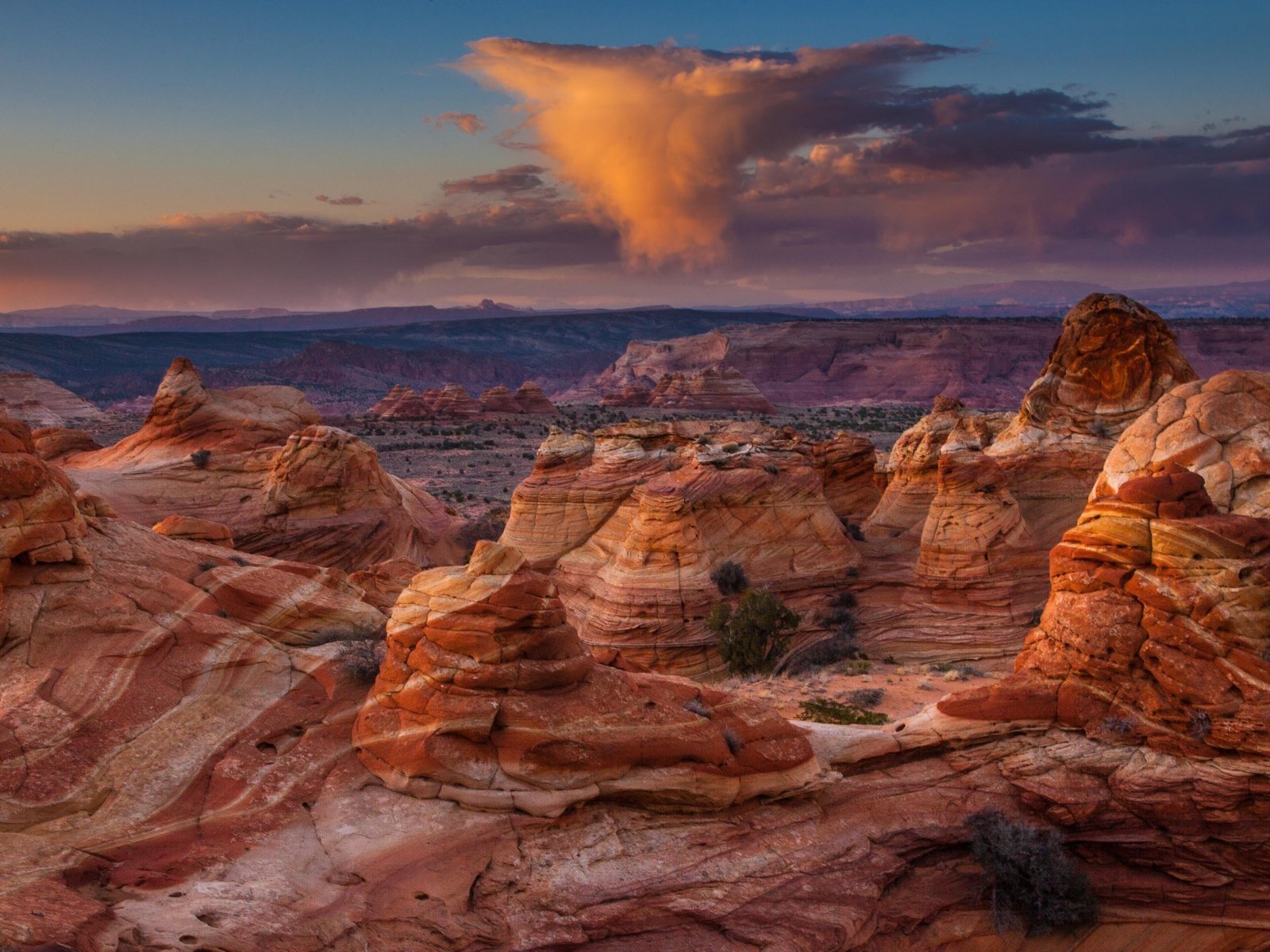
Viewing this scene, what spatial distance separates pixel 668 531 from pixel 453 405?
7370cm

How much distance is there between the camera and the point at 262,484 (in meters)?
28.2

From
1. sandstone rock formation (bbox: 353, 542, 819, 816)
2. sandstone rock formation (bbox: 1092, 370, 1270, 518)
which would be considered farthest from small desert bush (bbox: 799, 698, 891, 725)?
sandstone rock formation (bbox: 1092, 370, 1270, 518)

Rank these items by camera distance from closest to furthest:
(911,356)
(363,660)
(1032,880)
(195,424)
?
1. (1032,880)
2. (363,660)
3. (195,424)
4. (911,356)

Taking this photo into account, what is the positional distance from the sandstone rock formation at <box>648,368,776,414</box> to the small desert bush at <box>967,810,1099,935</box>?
92044mm

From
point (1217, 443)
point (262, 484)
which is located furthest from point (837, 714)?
point (262, 484)

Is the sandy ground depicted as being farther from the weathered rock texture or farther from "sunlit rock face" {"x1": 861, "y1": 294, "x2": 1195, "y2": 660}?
the weathered rock texture

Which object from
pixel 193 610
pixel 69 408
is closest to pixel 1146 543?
pixel 193 610

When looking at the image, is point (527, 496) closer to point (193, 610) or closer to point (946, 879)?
point (193, 610)

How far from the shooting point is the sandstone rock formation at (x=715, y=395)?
102 meters

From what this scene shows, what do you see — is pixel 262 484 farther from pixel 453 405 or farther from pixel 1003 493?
pixel 453 405

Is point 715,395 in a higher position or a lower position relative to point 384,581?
higher

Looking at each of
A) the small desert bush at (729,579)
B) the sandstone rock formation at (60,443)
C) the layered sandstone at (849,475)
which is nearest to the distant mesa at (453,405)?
the sandstone rock formation at (60,443)

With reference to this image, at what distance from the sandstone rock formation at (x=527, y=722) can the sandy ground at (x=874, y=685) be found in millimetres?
6147

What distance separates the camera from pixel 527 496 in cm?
2708
